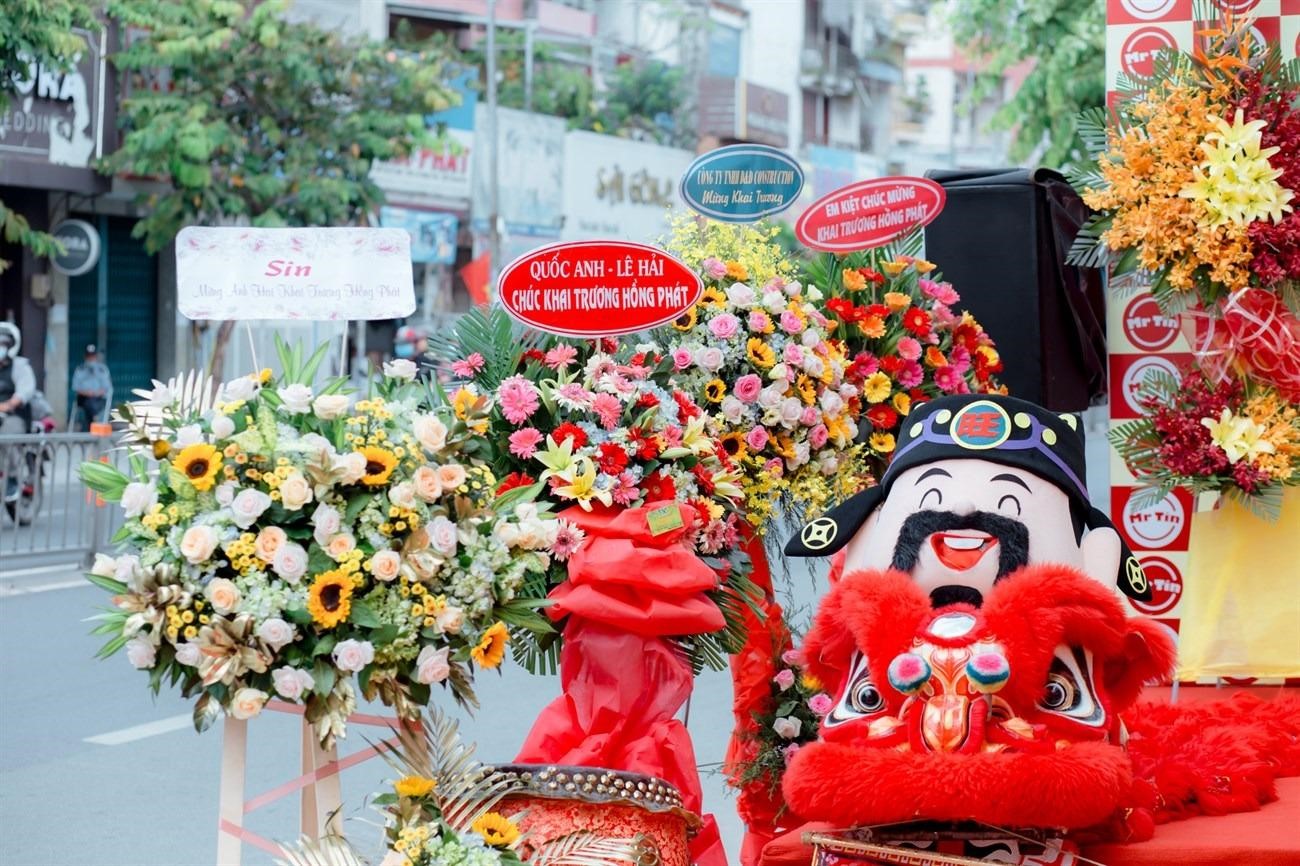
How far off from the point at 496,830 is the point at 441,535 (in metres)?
0.60

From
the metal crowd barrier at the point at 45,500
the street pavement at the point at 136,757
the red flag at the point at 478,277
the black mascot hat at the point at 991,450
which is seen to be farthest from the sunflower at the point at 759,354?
the red flag at the point at 478,277

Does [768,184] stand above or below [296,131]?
below

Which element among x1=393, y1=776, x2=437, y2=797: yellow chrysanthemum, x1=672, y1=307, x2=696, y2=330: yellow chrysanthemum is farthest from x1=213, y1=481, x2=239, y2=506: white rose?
x1=672, y1=307, x2=696, y2=330: yellow chrysanthemum

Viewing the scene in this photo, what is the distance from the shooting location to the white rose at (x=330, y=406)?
319 cm

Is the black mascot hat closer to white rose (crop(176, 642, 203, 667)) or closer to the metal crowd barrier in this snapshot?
white rose (crop(176, 642, 203, 667))

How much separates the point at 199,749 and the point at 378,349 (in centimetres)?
1854

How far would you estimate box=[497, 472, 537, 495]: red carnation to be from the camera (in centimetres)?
379

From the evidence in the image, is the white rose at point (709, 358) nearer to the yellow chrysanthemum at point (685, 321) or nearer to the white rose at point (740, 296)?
the yellow chrysanthemum at point (685, 321)

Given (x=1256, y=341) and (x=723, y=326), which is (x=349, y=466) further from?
(x=1256, y=341)

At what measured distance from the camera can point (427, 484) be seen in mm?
3195

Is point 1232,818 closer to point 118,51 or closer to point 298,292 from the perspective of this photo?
point 298,292

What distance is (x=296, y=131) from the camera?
19812 millimetres

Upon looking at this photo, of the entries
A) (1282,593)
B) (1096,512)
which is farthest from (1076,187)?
(1096,512)

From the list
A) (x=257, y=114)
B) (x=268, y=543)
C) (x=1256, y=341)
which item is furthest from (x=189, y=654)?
(x=257, y=114)
